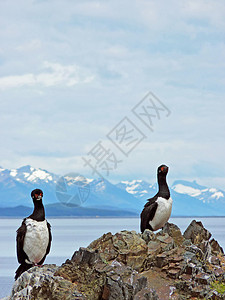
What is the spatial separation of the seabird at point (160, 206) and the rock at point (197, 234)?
834 mm

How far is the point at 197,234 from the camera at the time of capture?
59.4 feet

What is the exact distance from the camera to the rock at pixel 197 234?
1791 centimetres

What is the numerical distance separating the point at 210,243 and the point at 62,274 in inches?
192

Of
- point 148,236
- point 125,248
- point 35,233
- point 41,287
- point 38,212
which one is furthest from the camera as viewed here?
point 148,236

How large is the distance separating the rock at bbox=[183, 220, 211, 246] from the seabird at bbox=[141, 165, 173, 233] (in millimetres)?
834

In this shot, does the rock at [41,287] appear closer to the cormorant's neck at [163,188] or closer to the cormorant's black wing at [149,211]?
the cormorant's black wing at [149,211]

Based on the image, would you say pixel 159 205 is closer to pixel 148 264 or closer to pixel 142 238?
pixel 142 238

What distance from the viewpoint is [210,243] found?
17844mm

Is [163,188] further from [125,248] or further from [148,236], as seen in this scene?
[125,248]

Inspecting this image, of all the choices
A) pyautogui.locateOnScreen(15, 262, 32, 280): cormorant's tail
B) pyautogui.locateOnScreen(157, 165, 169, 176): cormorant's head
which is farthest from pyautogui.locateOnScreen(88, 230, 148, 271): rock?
pyautogui.locateOnScreen(157, 165, 169, 176): cormorant's head

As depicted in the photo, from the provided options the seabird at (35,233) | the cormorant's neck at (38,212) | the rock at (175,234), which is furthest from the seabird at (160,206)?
the cormorant's neck at (38,212)

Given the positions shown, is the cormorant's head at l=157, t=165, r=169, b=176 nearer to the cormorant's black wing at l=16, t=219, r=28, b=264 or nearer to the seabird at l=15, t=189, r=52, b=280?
the seabird at l=15, t=189, r=52, b=280

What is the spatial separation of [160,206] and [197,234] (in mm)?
1431

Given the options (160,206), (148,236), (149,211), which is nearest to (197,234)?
(160,206)
